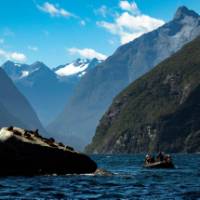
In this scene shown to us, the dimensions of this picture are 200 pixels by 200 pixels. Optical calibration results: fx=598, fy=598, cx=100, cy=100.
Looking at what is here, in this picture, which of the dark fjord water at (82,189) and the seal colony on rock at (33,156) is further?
the seal colony on rock at (33,156)

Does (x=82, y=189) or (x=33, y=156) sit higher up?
(x=33, y=156)

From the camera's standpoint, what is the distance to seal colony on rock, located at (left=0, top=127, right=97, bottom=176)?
198ft

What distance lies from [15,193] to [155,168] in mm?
51633

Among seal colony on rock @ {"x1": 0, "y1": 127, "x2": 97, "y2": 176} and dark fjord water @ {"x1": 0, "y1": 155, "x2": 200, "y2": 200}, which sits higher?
seal colony on rock @ {"x1": 0, "y1": 127, "x2": 97, "y2": 176}

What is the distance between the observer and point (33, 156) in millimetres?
60375

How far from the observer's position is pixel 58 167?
6341cm

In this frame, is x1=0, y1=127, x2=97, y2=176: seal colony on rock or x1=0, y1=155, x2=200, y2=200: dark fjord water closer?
x1=0, y1=155, x2=200, y2=200: dark fjord water

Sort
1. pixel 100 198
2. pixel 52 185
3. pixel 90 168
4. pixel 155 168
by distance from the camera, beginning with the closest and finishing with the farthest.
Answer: pixel 100 198 < pixel 52 185 < pixel 90 168 < pixel 155 168

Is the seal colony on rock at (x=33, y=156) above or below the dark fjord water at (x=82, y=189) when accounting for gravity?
above

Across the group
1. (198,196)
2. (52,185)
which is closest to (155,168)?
(52,185)

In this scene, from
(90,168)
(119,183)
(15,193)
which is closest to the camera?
(15,193)

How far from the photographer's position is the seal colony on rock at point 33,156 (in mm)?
60281

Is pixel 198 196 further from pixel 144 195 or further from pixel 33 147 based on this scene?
pixel 33 147

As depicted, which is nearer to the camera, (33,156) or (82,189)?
(82,189)
